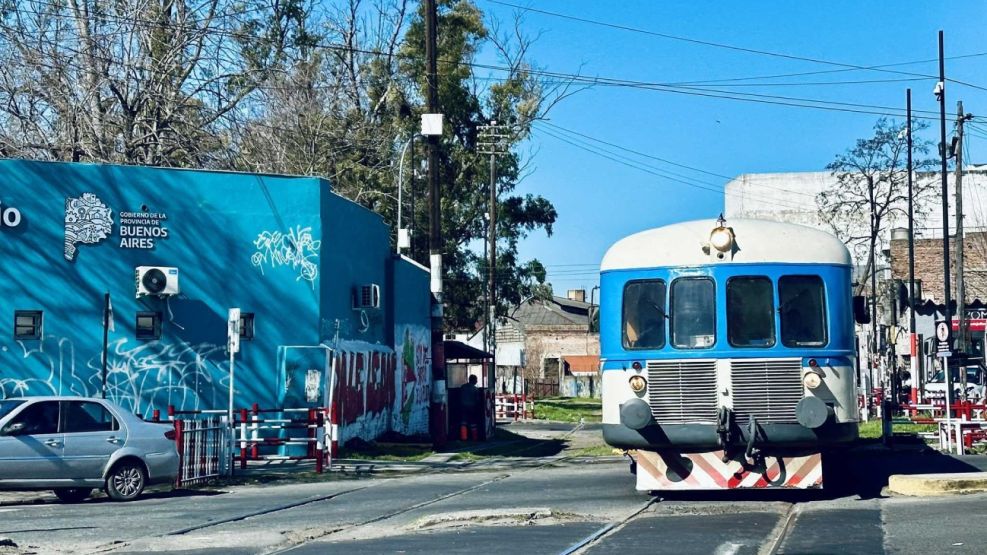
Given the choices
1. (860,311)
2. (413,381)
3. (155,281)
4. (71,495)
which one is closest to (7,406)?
(71,495)

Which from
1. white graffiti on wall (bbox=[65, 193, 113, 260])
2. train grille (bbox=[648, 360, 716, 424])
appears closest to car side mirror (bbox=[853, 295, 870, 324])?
train grille (bbox=[648, 360, 716, 424])

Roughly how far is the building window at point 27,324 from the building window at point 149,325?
1.78 metres

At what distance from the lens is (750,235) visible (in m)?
16.0

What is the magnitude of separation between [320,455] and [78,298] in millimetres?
6009

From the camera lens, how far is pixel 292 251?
26219 mm

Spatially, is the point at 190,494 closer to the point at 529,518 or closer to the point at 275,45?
the point at 529,518

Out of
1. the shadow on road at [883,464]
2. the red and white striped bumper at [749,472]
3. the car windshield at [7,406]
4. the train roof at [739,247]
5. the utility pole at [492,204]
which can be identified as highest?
the utility pole at [492,204]

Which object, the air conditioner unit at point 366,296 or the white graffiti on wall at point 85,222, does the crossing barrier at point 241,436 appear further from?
the air conditioner unit at point 366,296

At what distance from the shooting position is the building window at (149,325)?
25062mm

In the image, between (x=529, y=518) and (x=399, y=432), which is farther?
(x=399, y=432)

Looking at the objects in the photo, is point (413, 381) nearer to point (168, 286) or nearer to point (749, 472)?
point (168, 286)

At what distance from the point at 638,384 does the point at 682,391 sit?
53cm

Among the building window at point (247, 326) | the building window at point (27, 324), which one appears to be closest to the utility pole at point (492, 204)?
the building window at point (247, 326)

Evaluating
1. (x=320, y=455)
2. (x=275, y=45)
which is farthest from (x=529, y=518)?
(x=275, y=45)
